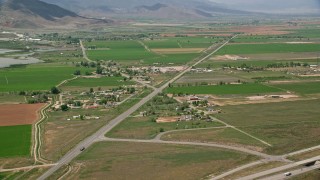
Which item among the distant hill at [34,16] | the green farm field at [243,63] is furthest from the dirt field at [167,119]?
the distant hill at [34,16]

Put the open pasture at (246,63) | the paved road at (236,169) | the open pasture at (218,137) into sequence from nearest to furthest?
1. the paved road at (236,169)
2. the open pasture at (218,137)
3. the open pasture at (246,63)

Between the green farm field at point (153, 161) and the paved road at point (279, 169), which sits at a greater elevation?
the paved road at point (279, 169)

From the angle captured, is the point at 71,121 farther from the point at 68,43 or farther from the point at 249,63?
the point at 68,43

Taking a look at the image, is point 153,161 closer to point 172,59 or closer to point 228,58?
point 172,59

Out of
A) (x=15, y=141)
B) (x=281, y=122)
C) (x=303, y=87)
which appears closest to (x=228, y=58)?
(x=303, y=87)

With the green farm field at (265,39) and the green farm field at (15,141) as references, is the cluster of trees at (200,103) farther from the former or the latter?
the green farm field at (265,39)

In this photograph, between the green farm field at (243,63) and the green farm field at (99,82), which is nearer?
the green farm field at (99,82)

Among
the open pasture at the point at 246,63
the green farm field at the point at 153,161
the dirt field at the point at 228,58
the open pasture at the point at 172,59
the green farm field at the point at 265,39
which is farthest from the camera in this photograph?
the green farm field at the point at 265,39
